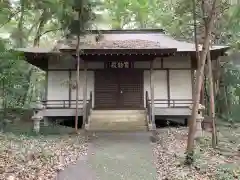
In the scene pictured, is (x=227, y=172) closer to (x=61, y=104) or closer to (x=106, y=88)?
(x=106, y=88)

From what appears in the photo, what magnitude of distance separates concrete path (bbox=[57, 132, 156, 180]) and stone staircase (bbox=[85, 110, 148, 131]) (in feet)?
5.27

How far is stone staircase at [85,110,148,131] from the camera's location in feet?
44.4

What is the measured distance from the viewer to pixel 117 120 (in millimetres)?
14367

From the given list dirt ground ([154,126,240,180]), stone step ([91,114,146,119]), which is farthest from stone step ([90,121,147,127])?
dirt ground ([154,126,240,180])

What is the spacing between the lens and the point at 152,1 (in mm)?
17266

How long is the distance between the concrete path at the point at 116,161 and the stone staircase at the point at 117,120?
5.27 feet

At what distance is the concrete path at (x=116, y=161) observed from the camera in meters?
7.62

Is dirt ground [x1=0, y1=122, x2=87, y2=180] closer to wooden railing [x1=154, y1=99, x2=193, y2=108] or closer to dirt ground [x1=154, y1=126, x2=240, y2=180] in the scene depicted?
dirt ground [x1=154, y1=126, x2=240, y2=180]

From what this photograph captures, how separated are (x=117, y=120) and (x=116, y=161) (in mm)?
5667

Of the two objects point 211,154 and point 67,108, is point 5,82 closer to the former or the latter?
point 67,108

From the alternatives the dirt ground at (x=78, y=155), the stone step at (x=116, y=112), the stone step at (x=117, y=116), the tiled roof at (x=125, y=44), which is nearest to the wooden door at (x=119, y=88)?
the stone step at (x=116, y=112)

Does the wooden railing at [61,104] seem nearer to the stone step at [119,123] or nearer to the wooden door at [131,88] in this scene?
the wooden door at [131,88]

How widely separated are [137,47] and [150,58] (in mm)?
899

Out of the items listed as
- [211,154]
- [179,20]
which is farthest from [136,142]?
[179,20]
